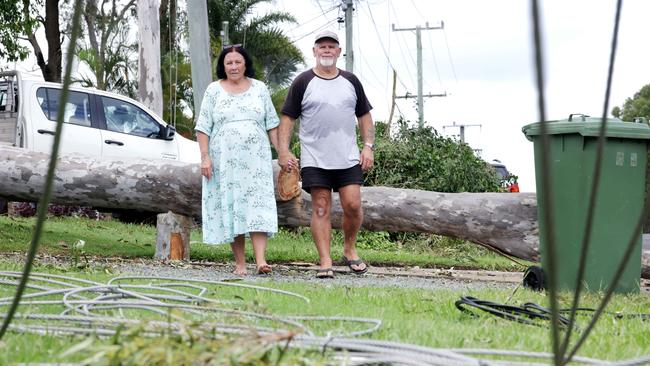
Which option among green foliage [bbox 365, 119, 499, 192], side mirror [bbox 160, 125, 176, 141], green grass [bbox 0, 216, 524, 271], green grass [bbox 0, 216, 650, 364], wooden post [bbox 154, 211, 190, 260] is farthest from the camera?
green foliage [bbox 365, 119, 499, 192]

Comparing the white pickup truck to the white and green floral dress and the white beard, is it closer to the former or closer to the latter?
the white and green floral dress

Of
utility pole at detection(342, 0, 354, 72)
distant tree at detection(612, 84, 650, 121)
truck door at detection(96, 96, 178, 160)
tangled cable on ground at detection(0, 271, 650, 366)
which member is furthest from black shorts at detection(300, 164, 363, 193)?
distant tree at detection(612, 84, 650, 121)

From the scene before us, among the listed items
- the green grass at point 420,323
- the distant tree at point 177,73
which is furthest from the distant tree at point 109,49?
the green grass at point 420,323

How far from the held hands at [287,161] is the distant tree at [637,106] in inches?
1616

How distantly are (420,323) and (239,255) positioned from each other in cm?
368

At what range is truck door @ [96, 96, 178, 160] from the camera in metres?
13.4

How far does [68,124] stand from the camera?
1316cm

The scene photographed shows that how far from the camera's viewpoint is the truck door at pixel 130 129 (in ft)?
44.1

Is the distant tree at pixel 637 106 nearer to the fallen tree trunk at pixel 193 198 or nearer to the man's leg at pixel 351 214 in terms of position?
the fallen tree trunk at pixel 193 198

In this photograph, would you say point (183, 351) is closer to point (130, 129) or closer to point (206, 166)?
point (206, 166)

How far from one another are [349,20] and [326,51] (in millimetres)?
23751

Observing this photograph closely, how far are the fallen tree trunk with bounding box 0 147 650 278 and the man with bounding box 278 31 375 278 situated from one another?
4.22ft

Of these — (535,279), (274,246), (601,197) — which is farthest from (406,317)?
(274,246)

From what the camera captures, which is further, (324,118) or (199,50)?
(199,50)
